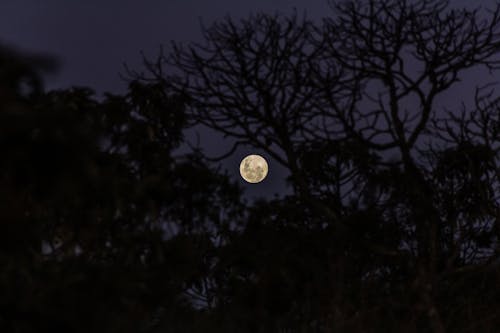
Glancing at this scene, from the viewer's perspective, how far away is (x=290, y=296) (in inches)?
523

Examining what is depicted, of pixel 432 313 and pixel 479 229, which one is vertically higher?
pixel 479 229

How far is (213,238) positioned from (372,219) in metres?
3.41

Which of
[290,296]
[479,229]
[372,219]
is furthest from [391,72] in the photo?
[290,296]

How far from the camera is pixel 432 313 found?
13.7 metres

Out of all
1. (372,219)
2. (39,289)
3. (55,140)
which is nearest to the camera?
(55,140)

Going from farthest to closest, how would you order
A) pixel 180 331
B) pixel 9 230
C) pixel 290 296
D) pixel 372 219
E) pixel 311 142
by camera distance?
pixel 311 142 < pixel 372 219 < pixel 290 296 < pixel 180 331 < pixel 9 230

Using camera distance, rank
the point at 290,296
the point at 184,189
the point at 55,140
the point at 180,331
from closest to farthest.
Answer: the point at 55,140 < the point at 180,331 < the point at 184,189 < the point at 290,296

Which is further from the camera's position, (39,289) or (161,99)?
(161,99)

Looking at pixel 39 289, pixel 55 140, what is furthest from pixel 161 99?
pixel 55 140

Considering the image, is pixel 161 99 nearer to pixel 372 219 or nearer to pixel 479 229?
pixel 372 219

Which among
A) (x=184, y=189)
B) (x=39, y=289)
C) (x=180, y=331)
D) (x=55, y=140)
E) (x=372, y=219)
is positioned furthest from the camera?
(x=372, y=219)

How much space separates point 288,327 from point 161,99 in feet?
15.5

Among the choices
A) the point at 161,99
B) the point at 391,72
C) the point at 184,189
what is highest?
the point at 391,72

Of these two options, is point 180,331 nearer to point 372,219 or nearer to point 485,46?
point 372,219
